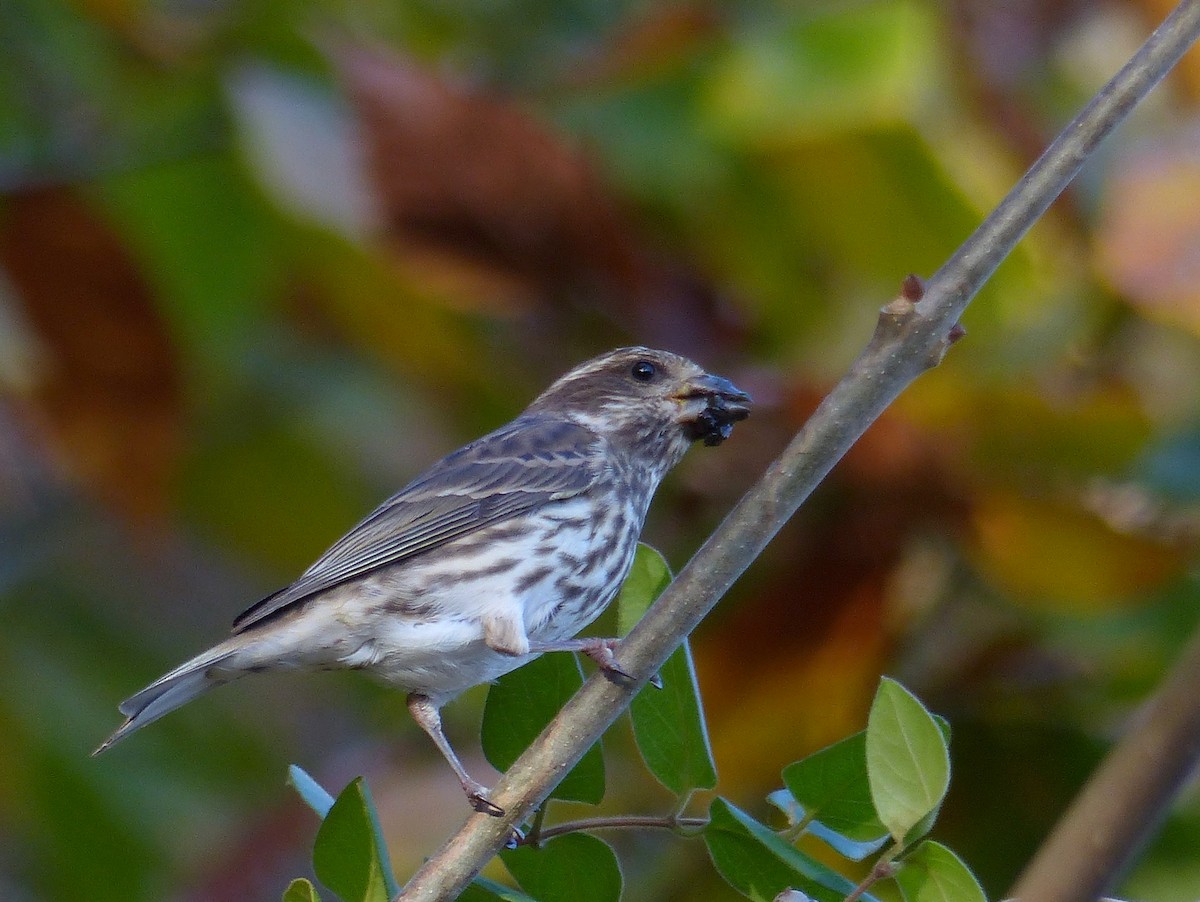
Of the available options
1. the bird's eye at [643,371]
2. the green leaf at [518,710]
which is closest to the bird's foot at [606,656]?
the green leaf at [518,710]

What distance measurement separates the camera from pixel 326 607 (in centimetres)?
421

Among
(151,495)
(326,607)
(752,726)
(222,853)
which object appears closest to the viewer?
(326,607)

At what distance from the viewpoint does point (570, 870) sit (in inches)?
107

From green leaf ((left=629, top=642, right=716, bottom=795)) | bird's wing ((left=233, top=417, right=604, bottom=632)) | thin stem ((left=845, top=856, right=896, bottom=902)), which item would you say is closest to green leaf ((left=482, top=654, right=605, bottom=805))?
green leaf ((left=629, top=642, right=716, bottom=795))

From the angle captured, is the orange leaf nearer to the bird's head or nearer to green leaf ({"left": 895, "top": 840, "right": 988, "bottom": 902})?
the bird's head

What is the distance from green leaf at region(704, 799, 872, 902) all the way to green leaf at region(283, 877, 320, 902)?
0.61 metres

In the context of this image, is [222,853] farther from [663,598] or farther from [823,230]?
[663,598]

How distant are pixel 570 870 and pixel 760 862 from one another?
0.37 metres

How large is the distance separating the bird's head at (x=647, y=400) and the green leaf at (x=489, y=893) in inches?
83.5

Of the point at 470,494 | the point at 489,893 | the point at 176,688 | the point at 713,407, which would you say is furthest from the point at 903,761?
the point at 470,494

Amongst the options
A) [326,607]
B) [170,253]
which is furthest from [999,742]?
[170,253]

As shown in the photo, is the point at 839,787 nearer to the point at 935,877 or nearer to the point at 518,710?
the point at 935,877

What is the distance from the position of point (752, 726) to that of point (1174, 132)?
216 cm

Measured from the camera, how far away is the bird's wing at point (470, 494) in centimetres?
441
